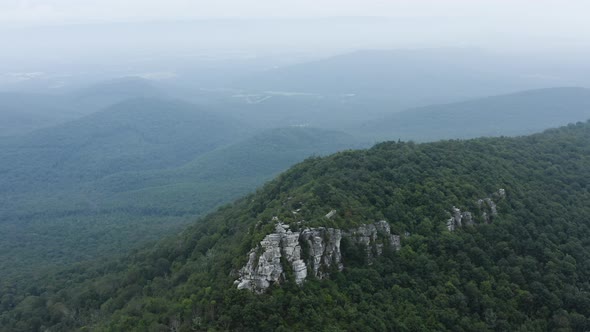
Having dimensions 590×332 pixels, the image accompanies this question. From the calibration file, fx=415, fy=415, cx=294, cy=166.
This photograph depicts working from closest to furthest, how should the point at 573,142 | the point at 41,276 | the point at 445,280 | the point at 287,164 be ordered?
1. the point at 445,280
2. the point at 41,276
3. the point at 573,142
4. the point at 287,164

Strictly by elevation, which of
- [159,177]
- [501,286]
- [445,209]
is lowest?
[159,177]

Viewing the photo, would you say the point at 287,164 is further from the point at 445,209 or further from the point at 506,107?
the point at 506,107

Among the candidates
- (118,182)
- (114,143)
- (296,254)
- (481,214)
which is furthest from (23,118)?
(481,214)

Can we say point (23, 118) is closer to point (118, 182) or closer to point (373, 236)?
point (118, 182)

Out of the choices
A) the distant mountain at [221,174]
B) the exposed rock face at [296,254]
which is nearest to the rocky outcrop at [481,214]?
the exposed rock face at [296,254]

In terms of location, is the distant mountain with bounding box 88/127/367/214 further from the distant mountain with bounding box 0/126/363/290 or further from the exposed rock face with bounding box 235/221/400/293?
the exposed rock face with bounding box 235/221/400/293

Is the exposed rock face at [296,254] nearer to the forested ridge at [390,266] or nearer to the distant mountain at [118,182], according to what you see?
the forested ridge at [390,266]

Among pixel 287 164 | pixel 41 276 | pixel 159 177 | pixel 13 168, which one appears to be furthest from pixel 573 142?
pixel 13 168

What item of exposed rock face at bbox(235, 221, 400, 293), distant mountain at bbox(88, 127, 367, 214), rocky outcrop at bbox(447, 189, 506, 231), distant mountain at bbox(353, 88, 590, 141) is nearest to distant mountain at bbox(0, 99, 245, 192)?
distant mountain at bbox(88, 127, 367, 214)
